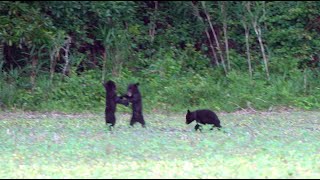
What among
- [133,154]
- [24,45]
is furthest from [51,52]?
[133,154]

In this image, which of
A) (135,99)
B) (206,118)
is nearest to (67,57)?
(135,99)

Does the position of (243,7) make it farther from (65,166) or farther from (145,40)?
(65,166)

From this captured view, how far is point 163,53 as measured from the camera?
→ 18.5 m

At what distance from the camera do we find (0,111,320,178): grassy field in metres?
7.98

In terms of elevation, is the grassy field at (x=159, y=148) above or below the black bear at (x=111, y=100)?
below

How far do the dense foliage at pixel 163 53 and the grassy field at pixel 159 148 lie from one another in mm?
1767

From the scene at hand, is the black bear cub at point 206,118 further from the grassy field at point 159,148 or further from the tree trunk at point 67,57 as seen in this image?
the tree trunk at point 67,57

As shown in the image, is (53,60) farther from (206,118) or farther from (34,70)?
(206,118)

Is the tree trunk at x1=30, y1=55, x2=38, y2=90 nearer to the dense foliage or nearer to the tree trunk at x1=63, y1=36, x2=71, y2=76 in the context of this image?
the dense foliage

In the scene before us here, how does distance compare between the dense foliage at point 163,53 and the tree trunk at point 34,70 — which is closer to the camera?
Result: the dense foliage at point 163,53

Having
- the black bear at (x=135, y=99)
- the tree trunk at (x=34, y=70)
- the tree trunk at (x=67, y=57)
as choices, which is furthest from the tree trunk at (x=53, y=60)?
the black bear at (x=135, y=99)

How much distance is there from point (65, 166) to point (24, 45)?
8.93m

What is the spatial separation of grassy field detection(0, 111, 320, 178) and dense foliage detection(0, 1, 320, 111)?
177 cm

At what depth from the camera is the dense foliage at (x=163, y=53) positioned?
16250mm
